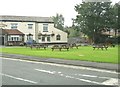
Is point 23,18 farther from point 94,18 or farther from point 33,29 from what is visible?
point 94,18

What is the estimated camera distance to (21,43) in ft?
223

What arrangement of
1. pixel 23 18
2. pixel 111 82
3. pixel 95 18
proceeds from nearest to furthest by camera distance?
1. pixel 111 82
2. pixel 95 18
3. pixel 23 18

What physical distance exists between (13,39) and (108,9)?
24.6 metres

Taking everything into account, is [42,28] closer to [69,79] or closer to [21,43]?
[21,43]

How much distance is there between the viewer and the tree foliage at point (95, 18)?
232 ft

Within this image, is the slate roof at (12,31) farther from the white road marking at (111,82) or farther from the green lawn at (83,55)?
the white road marking at (111,82)

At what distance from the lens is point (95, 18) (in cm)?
7094

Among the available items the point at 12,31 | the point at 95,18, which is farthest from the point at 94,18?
the point at 12,31

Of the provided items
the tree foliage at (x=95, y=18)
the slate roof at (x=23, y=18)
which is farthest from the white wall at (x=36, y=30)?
the tree foliage at (x=95, y=18)

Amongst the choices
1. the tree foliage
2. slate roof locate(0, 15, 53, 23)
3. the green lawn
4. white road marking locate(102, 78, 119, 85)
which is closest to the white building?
slate roof locate(0, 15, 53, 23)

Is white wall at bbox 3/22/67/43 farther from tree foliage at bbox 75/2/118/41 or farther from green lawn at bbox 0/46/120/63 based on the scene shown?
green lawn at bbox 0/46/120/63

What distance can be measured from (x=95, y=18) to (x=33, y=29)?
15.7 metres

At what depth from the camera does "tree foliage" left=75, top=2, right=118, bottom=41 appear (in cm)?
7081

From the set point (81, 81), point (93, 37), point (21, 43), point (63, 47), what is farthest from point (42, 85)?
point (93, 37)
